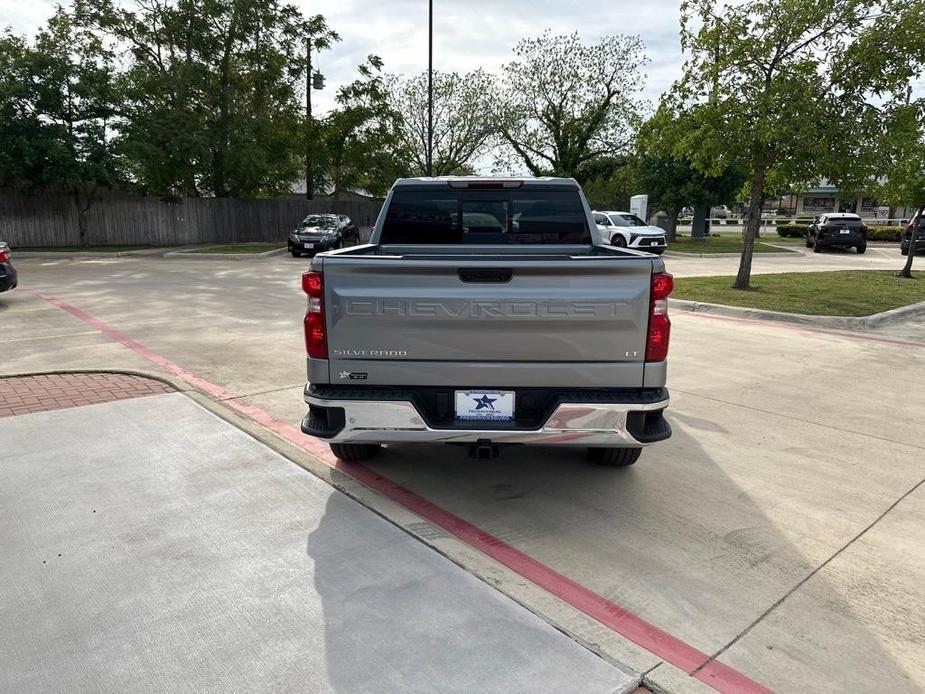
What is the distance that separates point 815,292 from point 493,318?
12957 millimetres

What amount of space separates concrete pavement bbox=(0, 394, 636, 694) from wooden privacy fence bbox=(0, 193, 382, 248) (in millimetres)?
26119

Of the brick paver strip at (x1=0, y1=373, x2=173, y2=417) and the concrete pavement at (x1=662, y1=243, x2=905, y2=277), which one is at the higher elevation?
the concrete pavement at (x1=662, y1=243, x2=905, y2=277)

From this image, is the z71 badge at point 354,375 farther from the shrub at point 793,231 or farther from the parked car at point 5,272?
the shrub at point 793,231

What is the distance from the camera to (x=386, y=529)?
11.7 ft

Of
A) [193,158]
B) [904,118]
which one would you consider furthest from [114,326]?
[193,158]

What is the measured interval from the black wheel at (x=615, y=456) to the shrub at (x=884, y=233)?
133 feet

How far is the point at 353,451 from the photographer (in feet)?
14.4

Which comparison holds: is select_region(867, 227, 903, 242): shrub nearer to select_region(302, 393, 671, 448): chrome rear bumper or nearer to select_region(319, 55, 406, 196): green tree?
select_region(319, 55, 406, 196): green tree

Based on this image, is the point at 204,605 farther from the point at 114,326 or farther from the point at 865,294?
the point at 865,294

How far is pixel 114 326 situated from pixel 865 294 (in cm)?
1450

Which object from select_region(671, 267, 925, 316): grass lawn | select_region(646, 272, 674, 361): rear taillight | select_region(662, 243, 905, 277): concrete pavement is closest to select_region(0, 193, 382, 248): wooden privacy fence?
select_region(662, 243, 905, 277): concrete pavement

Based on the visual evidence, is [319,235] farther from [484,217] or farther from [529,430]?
[529,430]

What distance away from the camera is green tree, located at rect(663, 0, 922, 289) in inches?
470

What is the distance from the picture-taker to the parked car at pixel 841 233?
28.6 meters
